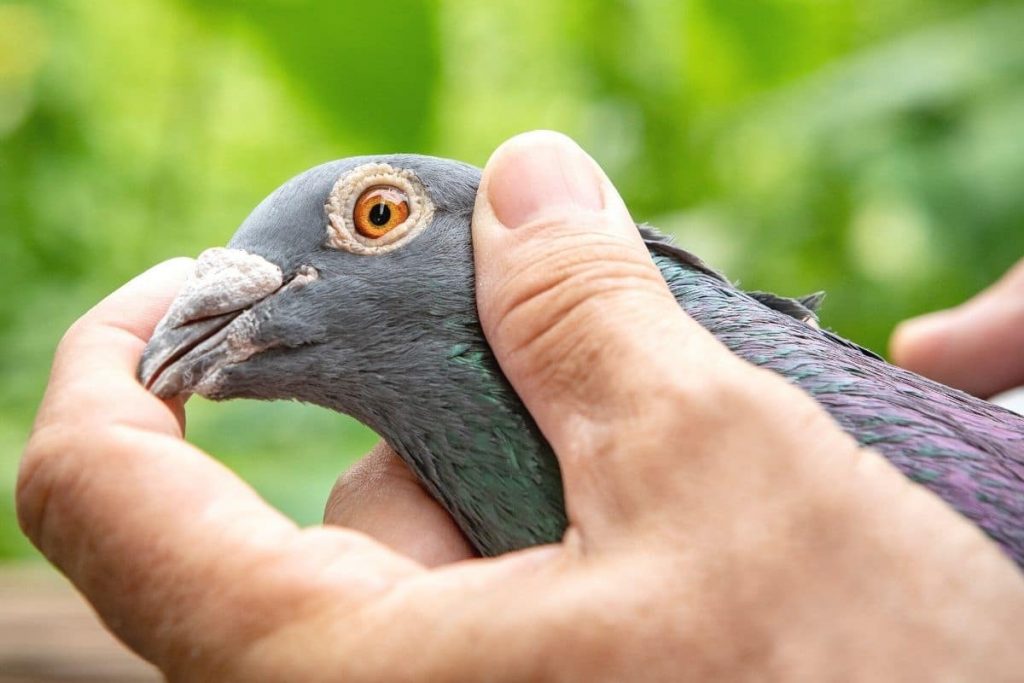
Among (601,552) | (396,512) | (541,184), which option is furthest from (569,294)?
(396,512)

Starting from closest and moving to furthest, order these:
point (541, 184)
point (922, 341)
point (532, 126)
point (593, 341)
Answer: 1. point (593, 341)
2. point (541, 184)
3. point (922, 341)
4. point (532, 126)

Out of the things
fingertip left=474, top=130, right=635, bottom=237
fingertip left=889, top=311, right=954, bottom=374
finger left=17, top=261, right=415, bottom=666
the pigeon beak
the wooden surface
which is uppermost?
fingertip left=889, top=311, right=954, bottom=374

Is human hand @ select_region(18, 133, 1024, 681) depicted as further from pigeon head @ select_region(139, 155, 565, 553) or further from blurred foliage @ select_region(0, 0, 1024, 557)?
A: blurred foliage @ select_region(0, 0, 1024, 557)

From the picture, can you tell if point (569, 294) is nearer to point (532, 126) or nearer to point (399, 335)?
point (399, 335)

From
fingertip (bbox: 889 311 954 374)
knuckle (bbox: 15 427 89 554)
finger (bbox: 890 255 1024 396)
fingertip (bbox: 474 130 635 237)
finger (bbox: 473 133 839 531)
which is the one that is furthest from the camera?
fingertip (bbox: 889 311 954 374)

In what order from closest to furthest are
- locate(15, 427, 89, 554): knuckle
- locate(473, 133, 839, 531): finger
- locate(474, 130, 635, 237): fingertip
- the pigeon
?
locate(473, 133, 839, 531): finger < locate(15, 427, 89, 554): knuckle < locate(474, 130, 635, 237): fingertip < the pigeon

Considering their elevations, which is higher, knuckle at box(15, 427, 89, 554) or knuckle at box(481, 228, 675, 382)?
knuckle at box(481, 228, 675, 382)

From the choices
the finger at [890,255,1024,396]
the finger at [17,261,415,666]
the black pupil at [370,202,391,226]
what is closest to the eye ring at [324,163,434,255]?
the black pupil at [370,202,391,226]

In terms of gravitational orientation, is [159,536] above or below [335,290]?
→ below
